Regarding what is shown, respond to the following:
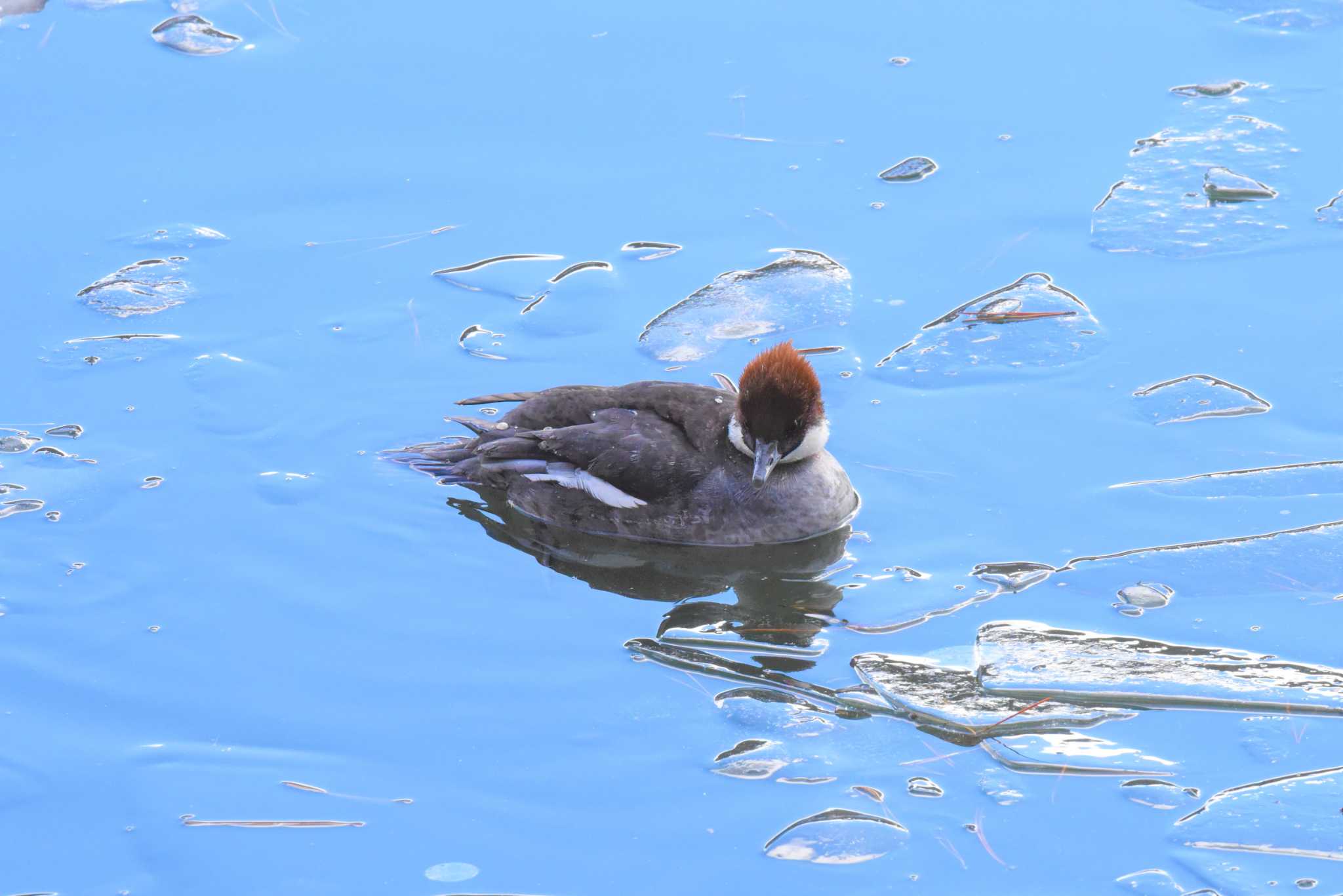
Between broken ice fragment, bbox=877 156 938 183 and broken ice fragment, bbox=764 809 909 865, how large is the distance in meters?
4.62

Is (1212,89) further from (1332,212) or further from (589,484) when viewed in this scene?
(589,484)

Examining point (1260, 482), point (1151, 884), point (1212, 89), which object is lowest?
point (1151, 884)

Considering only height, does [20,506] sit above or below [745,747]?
above

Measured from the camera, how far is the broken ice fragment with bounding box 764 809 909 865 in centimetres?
497

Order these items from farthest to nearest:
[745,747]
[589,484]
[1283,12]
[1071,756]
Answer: [1283,12]
[589,484]
[745,747]
[1071,756]

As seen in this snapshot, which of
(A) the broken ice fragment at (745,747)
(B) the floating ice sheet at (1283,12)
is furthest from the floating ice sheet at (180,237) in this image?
(B) the floating ice sheet at (1283,12)

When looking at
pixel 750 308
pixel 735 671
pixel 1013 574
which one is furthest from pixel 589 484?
pixel 1013 574

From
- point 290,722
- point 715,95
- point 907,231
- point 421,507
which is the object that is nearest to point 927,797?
point 290,722

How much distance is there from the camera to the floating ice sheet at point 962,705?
18.0ft

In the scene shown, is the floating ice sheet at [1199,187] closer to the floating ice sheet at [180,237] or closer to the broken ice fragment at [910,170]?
the broken ice fragment at [910,170]

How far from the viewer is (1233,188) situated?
8445 mm

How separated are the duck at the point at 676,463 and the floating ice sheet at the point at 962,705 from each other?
3.82 feet

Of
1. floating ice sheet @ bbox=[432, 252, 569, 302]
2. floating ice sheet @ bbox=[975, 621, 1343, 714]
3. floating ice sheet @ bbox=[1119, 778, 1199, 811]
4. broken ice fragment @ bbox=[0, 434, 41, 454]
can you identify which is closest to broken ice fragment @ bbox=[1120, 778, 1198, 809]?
floating ice sheet @ bbox=[1119, 778, 1199, 811]

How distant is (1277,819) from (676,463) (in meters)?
2.91
